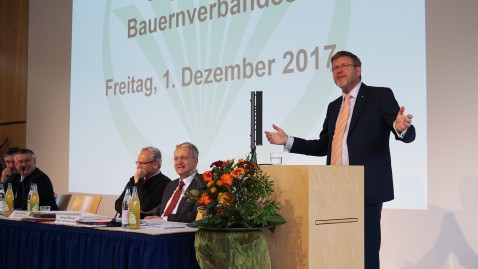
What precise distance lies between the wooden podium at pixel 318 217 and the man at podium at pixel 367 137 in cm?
17

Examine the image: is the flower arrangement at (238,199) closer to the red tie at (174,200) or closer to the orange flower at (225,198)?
the orange flower at (225,198)

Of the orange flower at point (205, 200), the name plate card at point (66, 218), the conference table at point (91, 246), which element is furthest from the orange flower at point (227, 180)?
the name plate card at point (66, 218)

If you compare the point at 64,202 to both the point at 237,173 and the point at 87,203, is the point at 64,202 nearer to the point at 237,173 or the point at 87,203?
the point at 87,203

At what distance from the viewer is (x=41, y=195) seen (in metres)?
5.40

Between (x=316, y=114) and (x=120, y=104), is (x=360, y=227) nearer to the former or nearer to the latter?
(x=316, y=114)

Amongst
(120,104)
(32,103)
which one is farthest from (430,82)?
(32,103)

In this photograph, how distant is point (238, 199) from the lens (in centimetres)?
268

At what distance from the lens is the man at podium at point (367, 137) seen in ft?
10.2

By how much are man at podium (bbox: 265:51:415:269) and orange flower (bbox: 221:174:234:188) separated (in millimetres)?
722

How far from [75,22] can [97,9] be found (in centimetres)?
66

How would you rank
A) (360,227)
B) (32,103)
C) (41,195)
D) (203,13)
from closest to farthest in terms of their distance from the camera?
(360,227)
(41,195)
(203,13)
(32,103)

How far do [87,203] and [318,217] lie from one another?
3194 mm

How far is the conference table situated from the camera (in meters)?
2.99

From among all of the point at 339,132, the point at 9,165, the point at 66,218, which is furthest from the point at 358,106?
the point at 9,165
